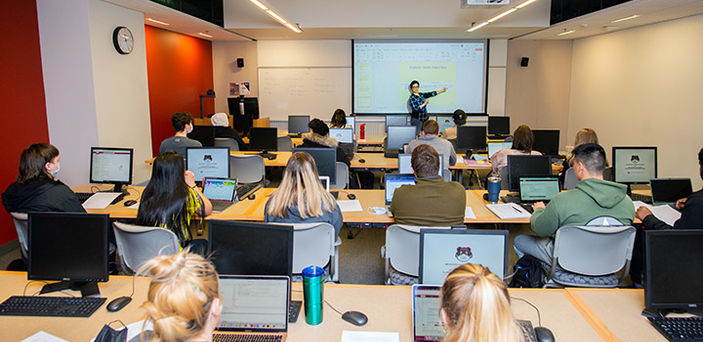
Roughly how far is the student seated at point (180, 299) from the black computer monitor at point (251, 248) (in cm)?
64

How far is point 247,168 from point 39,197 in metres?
2.53

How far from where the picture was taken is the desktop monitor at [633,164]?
436cm

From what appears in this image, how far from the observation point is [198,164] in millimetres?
4383

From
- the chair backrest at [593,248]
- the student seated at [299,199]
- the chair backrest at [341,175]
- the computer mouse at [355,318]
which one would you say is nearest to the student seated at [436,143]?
the chair backrest at [341,175]

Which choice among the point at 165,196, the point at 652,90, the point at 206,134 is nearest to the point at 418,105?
the point at 652,90

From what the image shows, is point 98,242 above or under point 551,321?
above

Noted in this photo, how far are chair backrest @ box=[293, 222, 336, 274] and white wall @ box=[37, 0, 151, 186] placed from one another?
4.16 metres

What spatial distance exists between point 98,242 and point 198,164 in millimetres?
2313

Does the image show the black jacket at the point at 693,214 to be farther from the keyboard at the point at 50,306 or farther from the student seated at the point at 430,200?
the keyboard at the point at 50,306

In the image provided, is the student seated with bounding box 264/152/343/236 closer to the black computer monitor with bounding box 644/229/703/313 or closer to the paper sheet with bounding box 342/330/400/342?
the paper sheet with bounding box 342/330/400/342

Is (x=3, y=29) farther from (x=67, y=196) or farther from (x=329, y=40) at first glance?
(x=329, y=40)

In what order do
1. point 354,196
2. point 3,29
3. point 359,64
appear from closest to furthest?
point 354,196
point 3,29
point 359,64

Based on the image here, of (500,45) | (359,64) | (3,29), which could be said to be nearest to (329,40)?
(359,64)

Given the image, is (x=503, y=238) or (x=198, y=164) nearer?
(x=503, y=238)
